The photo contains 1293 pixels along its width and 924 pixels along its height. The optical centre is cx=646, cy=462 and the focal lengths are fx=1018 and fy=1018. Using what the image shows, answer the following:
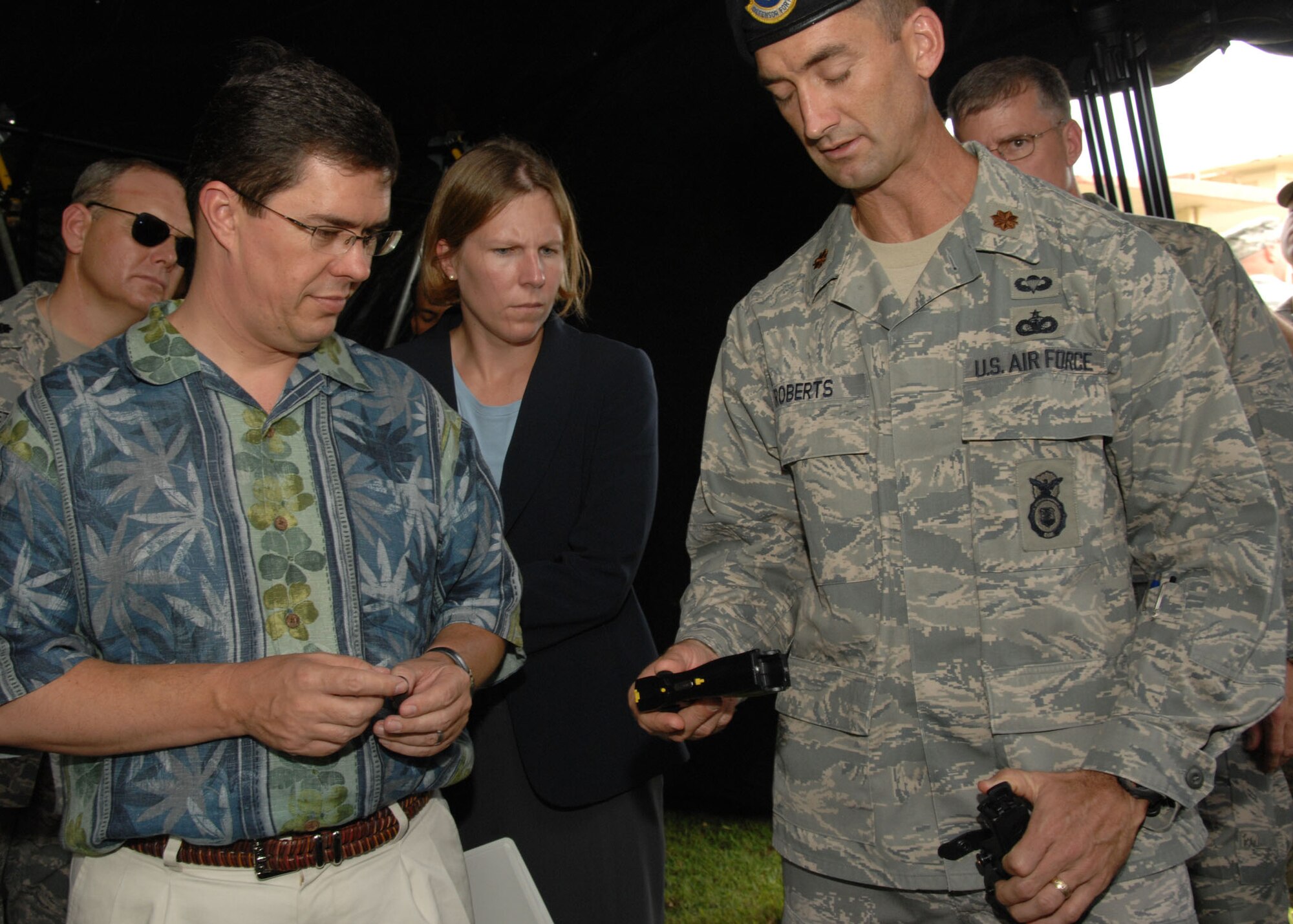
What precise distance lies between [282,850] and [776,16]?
137cm

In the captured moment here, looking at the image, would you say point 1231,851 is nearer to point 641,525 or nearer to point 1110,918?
point 1110,918

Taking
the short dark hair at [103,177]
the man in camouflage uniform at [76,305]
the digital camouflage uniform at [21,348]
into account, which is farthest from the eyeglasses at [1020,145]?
the digital camouflage uniform at [21,348]

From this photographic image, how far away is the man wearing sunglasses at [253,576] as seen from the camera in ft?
4.22

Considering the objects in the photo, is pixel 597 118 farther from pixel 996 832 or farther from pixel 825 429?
pixel 996 832

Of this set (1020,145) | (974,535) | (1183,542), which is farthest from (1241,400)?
(1020,145)

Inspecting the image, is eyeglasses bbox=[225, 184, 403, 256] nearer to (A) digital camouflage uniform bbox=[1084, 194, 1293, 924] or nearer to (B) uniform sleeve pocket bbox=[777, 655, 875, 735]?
(B) uniform sleeve pocket bbox=[777, 655, 875, 735]

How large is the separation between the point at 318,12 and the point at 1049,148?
7.82 feet

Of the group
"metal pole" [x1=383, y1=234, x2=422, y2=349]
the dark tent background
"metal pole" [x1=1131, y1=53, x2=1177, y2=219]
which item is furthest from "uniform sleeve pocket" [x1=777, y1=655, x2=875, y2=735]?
"metal pole" [x1=383, y1=234, x2=422, y2=349]

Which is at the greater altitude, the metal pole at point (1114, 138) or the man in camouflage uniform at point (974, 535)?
the metal pole at point (1114, 138)

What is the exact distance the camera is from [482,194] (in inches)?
91.2

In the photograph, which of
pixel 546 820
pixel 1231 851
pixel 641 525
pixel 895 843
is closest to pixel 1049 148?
pixel 641 525

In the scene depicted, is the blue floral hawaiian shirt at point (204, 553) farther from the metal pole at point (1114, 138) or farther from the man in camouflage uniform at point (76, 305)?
the metal pole at point (1114, 138)

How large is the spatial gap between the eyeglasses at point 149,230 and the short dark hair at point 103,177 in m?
0.03

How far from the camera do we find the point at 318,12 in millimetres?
3408
